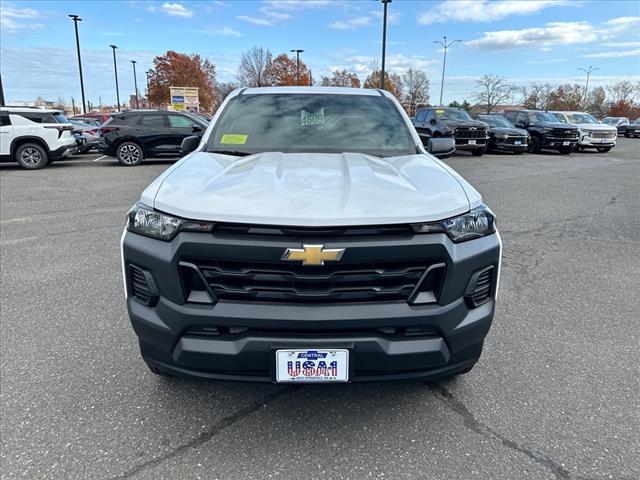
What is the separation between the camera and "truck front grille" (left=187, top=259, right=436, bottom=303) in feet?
6.72

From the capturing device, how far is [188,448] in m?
2.29

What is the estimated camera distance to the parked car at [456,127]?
17422mm

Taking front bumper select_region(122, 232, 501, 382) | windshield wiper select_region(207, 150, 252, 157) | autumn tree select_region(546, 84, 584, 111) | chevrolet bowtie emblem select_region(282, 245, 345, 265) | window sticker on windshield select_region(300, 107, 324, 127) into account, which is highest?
autumn tree select_region(546, 84, 584, 111)

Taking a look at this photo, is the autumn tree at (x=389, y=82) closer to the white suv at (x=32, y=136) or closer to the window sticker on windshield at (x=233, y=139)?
the white suv at (x=32, y=136)

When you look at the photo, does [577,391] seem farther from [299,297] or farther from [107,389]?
[107,389]

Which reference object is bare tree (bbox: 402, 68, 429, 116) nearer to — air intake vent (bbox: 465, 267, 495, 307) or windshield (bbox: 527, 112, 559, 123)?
windshield (bbox: 527, 112, 559, 123)

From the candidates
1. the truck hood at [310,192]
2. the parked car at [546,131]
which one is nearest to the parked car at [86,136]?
the truck hood at [310,192]

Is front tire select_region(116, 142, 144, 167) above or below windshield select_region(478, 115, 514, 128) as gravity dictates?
below

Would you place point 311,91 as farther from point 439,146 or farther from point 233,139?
point 439,146

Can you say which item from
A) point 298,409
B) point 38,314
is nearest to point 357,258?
point 298,409

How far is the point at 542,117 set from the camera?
68.9 feet

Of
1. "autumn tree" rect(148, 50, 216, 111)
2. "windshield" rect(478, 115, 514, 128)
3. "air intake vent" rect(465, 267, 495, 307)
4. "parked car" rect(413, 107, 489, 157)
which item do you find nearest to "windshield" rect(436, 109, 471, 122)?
"parked car" rect(413, 107, 489, 157)

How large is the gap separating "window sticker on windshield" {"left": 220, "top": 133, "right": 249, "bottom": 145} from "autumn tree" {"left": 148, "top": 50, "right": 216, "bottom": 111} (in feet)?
174

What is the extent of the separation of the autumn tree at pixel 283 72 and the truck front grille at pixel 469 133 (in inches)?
1425
